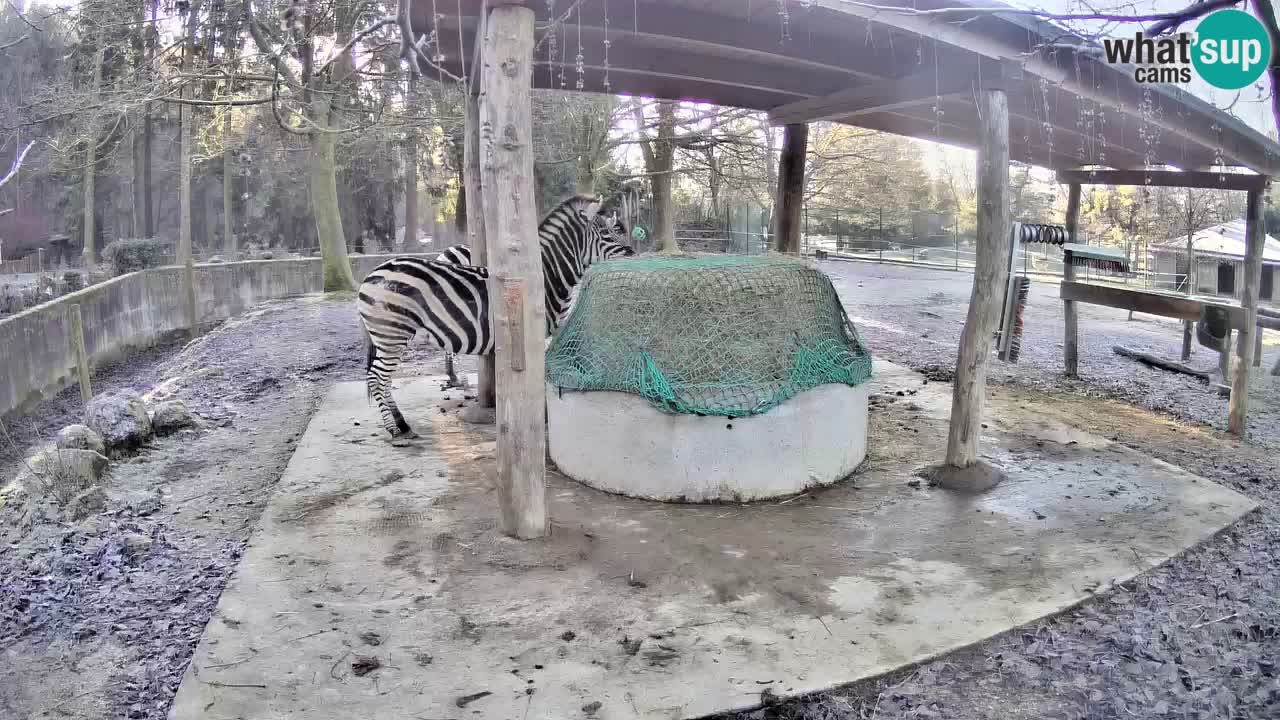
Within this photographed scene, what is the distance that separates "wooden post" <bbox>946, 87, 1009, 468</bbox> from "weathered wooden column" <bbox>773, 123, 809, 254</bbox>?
3.07 m

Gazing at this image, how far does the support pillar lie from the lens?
545 cm

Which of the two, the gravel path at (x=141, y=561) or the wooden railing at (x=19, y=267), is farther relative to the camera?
the wooden railing at (x=19, y=267)

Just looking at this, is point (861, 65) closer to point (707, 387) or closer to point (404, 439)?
point (707, 387)

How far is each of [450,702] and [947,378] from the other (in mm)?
7285

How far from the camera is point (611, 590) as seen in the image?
3959mm

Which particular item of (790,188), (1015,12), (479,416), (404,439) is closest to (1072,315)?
(790,188)

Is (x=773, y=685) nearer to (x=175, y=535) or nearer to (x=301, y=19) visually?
(x=175, y=535)

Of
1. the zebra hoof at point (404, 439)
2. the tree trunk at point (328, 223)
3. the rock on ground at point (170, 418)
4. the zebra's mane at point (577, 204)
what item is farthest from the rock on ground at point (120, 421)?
the tree trunk at point (328, 223)

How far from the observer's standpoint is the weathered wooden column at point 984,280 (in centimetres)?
544

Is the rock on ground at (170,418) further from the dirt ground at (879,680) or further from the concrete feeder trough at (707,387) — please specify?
the concrete feeder trough at (707,387)

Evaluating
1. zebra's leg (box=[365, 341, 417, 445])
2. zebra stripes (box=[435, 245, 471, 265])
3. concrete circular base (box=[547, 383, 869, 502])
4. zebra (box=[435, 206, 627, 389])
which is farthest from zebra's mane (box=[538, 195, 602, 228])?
concrete circular base (box=[547, 383, 869, 502])

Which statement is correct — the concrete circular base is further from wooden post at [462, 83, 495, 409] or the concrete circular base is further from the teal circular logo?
the teal circular logo

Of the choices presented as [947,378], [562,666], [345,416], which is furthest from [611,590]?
[947,378]

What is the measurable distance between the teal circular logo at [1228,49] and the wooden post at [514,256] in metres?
3.69
